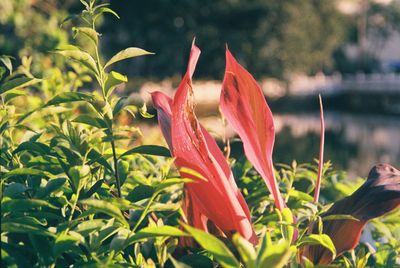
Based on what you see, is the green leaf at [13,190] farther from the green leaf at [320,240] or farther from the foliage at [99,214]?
the green leaf at [320,240]

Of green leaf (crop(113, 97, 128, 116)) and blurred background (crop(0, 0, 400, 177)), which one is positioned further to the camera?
blurred background (crop(0, 0, 400, 177))

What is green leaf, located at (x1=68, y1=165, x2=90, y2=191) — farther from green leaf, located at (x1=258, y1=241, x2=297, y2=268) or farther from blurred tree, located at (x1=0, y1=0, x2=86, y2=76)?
blurred tree, located at (x1=0, y1=0, x2=86, y2=76)

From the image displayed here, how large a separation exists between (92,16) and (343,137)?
22617mm

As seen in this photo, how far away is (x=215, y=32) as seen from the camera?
31.7m

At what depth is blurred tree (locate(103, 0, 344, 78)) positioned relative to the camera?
3111 centimetres

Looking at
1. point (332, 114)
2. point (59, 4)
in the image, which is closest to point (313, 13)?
point (332, 114)

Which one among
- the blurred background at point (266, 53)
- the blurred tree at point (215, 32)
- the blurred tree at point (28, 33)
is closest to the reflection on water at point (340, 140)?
the blurred background at point (266, 53)

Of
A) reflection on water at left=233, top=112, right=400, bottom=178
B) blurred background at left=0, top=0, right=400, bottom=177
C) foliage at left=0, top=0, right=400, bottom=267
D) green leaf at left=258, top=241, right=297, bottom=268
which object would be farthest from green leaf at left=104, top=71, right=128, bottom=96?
blurred background at left=0, top=0, right=400, bottom=177

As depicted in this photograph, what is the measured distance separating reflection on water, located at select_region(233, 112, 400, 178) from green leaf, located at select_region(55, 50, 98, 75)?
15253 millimetres

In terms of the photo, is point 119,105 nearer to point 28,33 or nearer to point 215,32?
point 28,33

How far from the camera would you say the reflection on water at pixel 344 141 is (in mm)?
18156

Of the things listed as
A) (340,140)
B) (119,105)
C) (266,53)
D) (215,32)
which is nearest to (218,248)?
(119,105)

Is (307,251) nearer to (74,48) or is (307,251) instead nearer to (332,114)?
(74,48)

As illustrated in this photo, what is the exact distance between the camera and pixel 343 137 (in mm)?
22953
